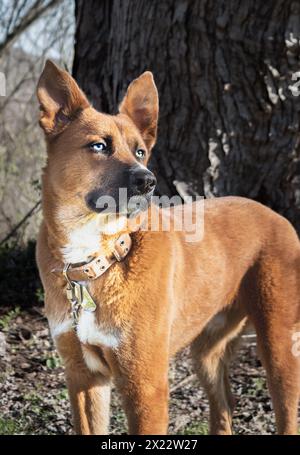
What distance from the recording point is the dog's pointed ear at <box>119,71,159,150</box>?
4.12 metres

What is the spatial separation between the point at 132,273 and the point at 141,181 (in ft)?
1.58

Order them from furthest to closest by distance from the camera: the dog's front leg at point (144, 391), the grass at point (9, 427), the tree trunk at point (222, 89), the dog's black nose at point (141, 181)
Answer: the tree trunk at point (222, 89) → the grass at point (9, 427) → the dog's front leg at point (144, 391) → the dog's black nose at point (141, 181)

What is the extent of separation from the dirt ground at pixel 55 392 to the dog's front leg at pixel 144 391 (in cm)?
120

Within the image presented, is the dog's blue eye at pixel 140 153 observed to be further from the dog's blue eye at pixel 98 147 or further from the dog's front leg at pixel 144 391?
the dog's front leg at pixel 144 391

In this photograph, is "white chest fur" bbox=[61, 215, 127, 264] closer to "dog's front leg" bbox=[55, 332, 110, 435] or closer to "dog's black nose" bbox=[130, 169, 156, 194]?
"dog's black nose" bbox=[130, 169, 156, 194]

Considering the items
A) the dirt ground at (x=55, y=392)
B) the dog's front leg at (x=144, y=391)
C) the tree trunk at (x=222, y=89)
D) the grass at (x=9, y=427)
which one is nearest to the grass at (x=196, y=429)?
the dirt ground at (x=55, y=392)

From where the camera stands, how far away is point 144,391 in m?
3.65

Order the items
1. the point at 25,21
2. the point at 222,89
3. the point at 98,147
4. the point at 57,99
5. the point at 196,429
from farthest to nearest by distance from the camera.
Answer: the point at 25,21 < the point at 222,89 < the point at 196,429 < the point at 57,99 < the point at 98,147

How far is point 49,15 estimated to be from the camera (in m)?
8.21

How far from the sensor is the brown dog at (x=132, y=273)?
12.1 feet

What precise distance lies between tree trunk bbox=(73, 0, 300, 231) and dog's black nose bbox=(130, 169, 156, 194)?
2293 mm

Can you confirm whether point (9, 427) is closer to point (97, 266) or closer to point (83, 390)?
point (83, 390)

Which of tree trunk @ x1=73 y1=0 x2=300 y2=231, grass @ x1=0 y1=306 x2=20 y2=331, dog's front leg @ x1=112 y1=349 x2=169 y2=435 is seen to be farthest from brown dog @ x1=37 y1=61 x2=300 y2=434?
grass @ x1=0 y1=306 x2=20 y2=331

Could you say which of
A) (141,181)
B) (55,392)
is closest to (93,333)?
(141,181)
